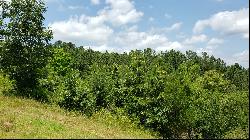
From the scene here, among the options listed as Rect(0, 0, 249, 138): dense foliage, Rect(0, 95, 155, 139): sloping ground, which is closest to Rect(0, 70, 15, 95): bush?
Rect(0, 0, 249, 138): dense foliage

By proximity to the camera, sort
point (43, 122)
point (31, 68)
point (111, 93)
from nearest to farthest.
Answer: point (43, 122)
point (31, 68)
point (111, 93)

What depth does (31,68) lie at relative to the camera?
5003cm

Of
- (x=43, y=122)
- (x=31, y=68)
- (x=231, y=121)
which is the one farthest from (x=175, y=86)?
(x=43, y=122)

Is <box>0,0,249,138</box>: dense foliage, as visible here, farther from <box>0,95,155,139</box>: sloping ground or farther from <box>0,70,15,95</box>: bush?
<box>0,95,155,139</box>: sloping ground

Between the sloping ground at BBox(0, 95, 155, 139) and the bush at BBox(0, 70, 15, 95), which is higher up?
the bush at BBox(0, 70, 15, 95)

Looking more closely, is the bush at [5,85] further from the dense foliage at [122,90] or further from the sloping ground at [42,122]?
the sloping ground at [42,122]

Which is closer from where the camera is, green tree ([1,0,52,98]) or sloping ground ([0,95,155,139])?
sloping ground ([0,95,155,139])

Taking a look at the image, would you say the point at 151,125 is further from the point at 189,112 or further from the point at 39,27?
the point at 39,27

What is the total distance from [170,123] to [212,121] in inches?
258

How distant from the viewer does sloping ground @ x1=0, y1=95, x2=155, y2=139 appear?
1170 inches

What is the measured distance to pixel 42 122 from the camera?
115 ft

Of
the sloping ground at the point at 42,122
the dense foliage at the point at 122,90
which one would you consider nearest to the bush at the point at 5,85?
the dense foliage at the point at 122,90

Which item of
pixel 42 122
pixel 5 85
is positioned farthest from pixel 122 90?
pixel 42 122

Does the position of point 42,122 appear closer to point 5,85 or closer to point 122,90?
point 5,85
